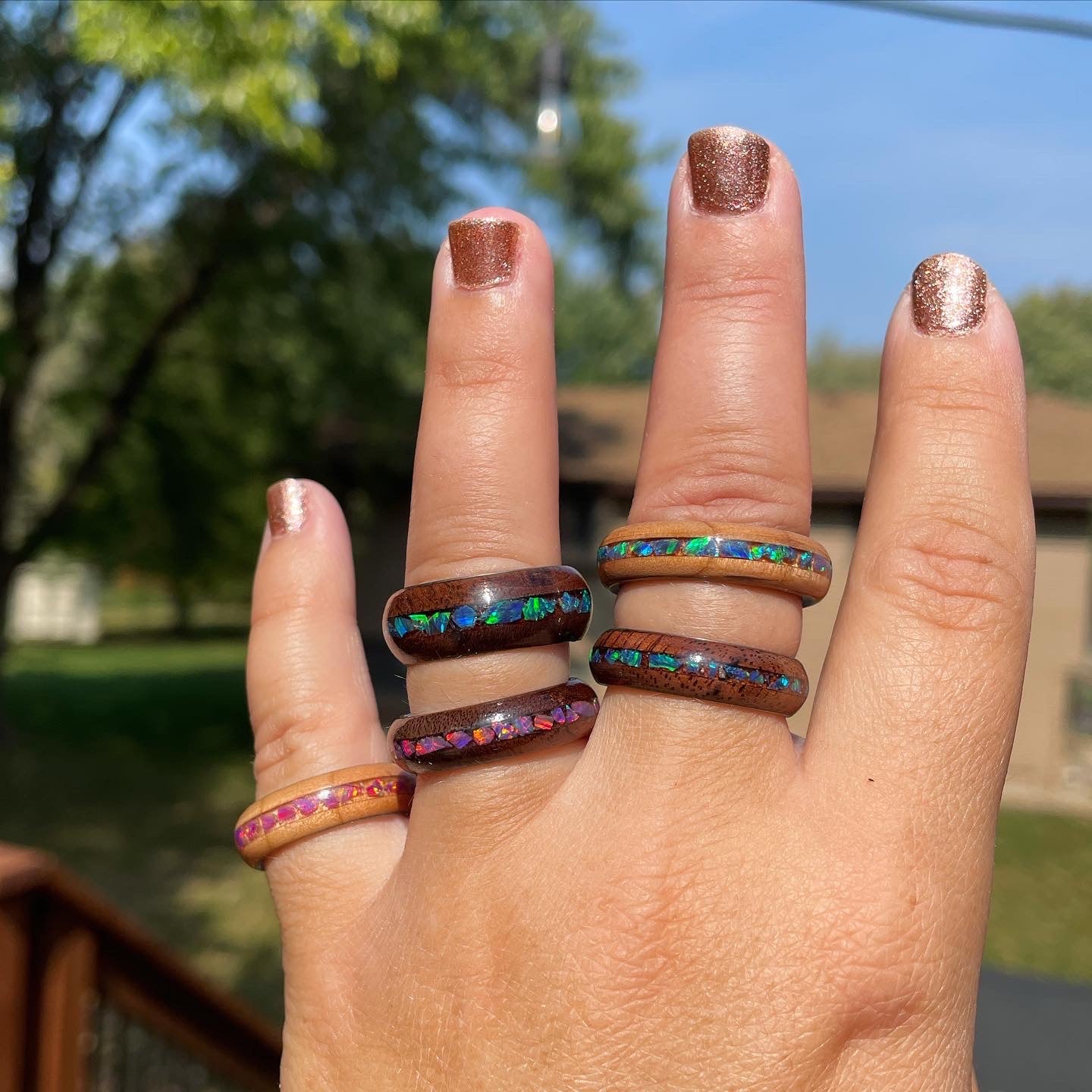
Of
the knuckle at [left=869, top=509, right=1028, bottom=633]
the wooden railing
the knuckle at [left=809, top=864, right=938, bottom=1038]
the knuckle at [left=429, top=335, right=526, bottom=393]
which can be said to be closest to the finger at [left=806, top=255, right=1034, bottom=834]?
the knuckle at [left=869, top=509, right=1028, bottom=633]

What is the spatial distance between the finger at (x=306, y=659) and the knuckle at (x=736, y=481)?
1.94ft

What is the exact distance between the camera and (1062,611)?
2.94 meters

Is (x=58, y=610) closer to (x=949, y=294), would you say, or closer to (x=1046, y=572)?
(x=1046, y=572)

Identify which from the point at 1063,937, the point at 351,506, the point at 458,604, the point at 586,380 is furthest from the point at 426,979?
the point at 351,506

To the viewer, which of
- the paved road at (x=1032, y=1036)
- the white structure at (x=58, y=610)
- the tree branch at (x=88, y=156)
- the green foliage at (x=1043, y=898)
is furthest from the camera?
the white structure at (x=58, y=610)

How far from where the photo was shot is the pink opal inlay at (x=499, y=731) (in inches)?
43.8

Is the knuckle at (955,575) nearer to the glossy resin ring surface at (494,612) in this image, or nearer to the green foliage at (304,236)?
the glossy resin ring surface at (494,612)

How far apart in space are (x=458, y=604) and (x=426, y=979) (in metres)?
0.42

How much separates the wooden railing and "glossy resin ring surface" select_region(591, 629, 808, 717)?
1.46 meters

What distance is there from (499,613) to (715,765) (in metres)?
0.28

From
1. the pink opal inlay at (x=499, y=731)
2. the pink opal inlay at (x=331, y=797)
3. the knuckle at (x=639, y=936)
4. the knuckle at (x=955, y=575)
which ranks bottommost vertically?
the knuckle at (x=639, y=936)

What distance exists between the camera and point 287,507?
157cm

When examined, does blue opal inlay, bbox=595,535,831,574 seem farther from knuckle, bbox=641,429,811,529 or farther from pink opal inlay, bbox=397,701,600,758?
pink opal inlay, bbox=397,701,600,758

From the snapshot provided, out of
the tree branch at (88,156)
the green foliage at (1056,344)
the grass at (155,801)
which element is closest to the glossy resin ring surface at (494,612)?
the green foliage at (1056,344)
